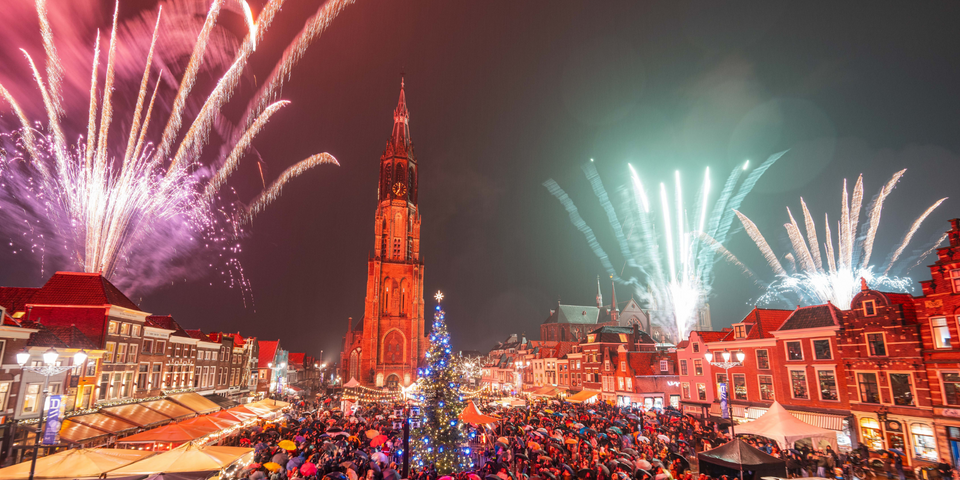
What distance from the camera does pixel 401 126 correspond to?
84.4m

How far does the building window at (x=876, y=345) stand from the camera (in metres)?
22.9

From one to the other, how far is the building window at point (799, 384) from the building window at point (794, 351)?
839mm

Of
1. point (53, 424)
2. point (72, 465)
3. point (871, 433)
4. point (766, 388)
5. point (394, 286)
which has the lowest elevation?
point (871, 433)

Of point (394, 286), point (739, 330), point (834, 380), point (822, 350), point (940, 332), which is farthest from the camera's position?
point (394, 286)

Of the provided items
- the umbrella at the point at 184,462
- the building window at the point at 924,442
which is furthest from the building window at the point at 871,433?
the umbrella at the point at 184,462

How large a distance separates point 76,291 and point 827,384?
42675 mm

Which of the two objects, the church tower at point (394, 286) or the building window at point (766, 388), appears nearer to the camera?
the building window at point (766, 388)

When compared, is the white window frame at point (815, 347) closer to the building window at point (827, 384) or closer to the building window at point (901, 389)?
the building window at point (827, 384)

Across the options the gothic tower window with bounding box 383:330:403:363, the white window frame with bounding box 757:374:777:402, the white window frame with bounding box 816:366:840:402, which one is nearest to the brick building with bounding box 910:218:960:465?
the white window frame with bounding box 816:366:840:402

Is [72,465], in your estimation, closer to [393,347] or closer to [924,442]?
[924,442]

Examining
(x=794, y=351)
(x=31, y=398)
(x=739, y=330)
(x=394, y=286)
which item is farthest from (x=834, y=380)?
(x=394, y=286)

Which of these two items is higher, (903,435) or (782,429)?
(782,429)

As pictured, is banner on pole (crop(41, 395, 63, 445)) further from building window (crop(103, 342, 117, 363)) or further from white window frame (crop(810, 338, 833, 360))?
white window frame (crop(810, 338, 833, 360))

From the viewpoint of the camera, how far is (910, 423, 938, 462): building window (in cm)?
2043
